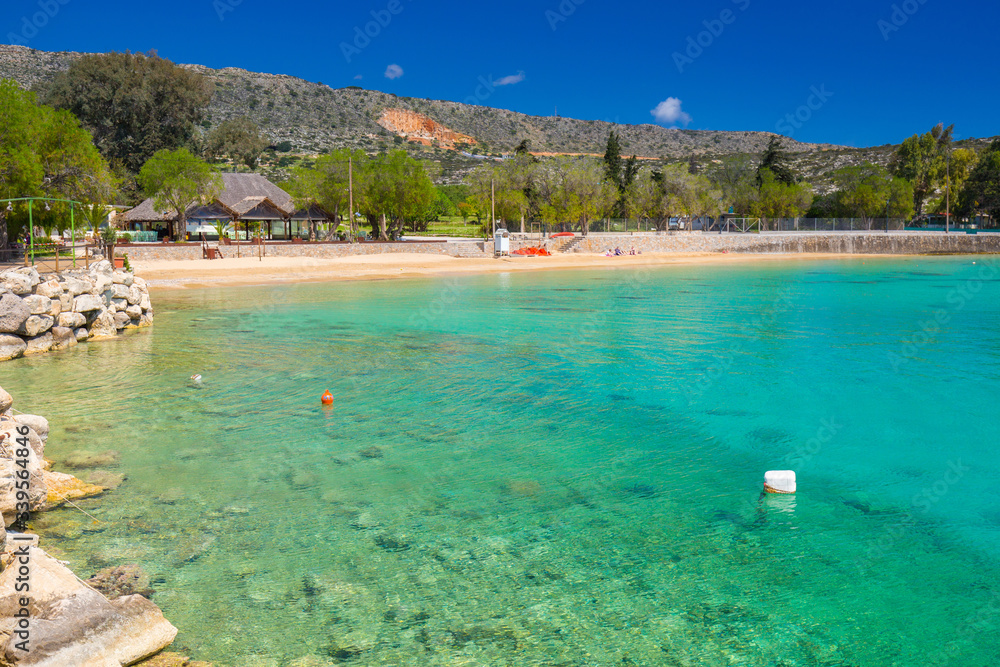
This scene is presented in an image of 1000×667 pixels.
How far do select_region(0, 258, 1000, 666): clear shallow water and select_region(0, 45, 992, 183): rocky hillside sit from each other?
323 ft

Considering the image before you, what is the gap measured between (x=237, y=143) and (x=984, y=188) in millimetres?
85520

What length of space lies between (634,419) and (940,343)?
12404 mm

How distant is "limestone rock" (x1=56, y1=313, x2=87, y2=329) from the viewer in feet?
60.4

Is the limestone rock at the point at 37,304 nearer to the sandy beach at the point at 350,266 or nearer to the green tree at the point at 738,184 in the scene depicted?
the sandy beach at the point at 350,266

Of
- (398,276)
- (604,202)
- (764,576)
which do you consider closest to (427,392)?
(764,576)

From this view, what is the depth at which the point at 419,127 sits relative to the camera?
157 meters

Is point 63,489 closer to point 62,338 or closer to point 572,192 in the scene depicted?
point 62,338

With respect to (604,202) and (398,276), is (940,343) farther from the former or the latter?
(604,202)

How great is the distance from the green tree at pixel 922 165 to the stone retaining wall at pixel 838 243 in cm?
1892

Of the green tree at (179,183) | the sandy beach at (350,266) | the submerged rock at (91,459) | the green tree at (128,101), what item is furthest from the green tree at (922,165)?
the submerged rock at (91,459)

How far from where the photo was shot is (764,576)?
21.5ft

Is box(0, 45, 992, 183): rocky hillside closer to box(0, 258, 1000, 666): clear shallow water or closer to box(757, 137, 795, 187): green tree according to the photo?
box(757, 137, 795, 187): green tree

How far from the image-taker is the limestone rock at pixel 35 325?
16.9 metres

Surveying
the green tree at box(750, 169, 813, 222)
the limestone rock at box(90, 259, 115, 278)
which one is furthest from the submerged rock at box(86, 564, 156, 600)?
the green tree at box(750, 169, 813, 222)
